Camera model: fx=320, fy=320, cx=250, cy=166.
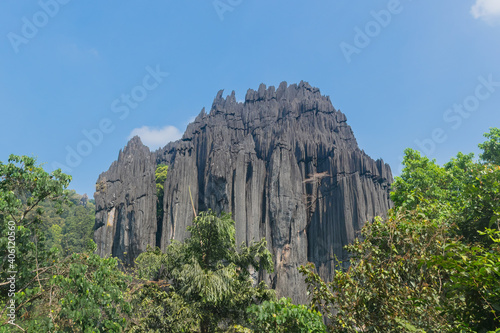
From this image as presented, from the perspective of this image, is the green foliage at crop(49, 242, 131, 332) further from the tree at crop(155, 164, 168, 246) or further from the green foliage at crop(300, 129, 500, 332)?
the tree at crop(155, 164, 168, 246)

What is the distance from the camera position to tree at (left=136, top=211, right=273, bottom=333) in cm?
873

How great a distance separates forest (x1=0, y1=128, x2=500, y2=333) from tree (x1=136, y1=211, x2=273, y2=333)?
0.03m

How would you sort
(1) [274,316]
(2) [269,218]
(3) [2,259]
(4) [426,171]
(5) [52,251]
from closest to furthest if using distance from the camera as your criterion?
(1) [274,316] < (3) [2,259] < (5) [52,251] < (4) [426,171] < (2) [269,218]

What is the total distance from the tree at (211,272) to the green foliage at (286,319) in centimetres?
223

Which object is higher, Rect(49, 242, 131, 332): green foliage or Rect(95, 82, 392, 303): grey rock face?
Rect(95, 82, 392, 303): grey rock face

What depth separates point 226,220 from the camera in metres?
10.1

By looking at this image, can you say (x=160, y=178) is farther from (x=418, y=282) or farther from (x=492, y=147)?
(x=418, y=282)

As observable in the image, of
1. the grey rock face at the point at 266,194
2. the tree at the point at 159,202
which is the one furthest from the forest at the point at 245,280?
the tree at the point at 159,202

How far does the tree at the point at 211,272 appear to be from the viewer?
8.73 m

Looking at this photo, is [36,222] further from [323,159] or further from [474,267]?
[323,159]

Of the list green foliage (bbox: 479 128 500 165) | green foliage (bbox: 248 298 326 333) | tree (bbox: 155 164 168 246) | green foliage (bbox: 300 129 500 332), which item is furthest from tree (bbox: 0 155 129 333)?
tree (bbox: 155 164 168 246)

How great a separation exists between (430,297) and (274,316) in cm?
287

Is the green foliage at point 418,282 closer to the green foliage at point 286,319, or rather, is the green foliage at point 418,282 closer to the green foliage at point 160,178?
the green foliage at point 286,319

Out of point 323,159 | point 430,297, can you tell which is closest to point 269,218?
point 323,159
